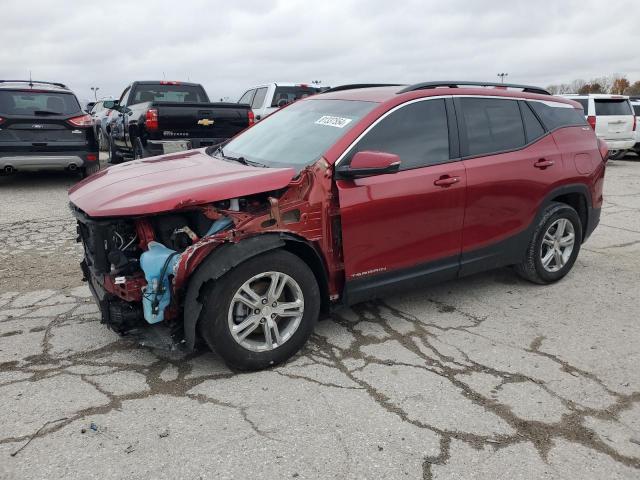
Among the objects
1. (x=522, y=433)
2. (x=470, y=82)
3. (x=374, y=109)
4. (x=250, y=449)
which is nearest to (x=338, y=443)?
(x=250, y=449)

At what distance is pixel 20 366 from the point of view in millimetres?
3361

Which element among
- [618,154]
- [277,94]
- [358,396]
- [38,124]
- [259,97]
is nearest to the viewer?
[358,396]

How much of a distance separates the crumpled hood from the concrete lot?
1.05m

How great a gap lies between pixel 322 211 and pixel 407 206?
668 millimetres

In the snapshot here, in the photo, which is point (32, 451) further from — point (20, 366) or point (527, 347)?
point (527, 347)

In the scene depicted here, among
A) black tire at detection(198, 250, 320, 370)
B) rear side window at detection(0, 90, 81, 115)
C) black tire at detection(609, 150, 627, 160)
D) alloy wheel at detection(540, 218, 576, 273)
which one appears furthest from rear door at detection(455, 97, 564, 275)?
black tire at detection(609, 150, 627, 160)

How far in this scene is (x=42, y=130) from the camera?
357 inches

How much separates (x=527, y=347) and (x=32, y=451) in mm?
3081

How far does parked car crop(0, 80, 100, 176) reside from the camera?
8816mm

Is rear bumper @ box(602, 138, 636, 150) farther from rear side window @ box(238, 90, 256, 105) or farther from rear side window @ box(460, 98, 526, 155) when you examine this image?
rear side window @ box(460, 98, 526, 155)

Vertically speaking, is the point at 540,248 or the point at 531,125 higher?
the point at 531,125

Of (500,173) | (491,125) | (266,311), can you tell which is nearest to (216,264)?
(266,311)

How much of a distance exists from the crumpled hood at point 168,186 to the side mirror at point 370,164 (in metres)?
0.39

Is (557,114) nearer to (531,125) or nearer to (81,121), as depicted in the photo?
(531,125)
